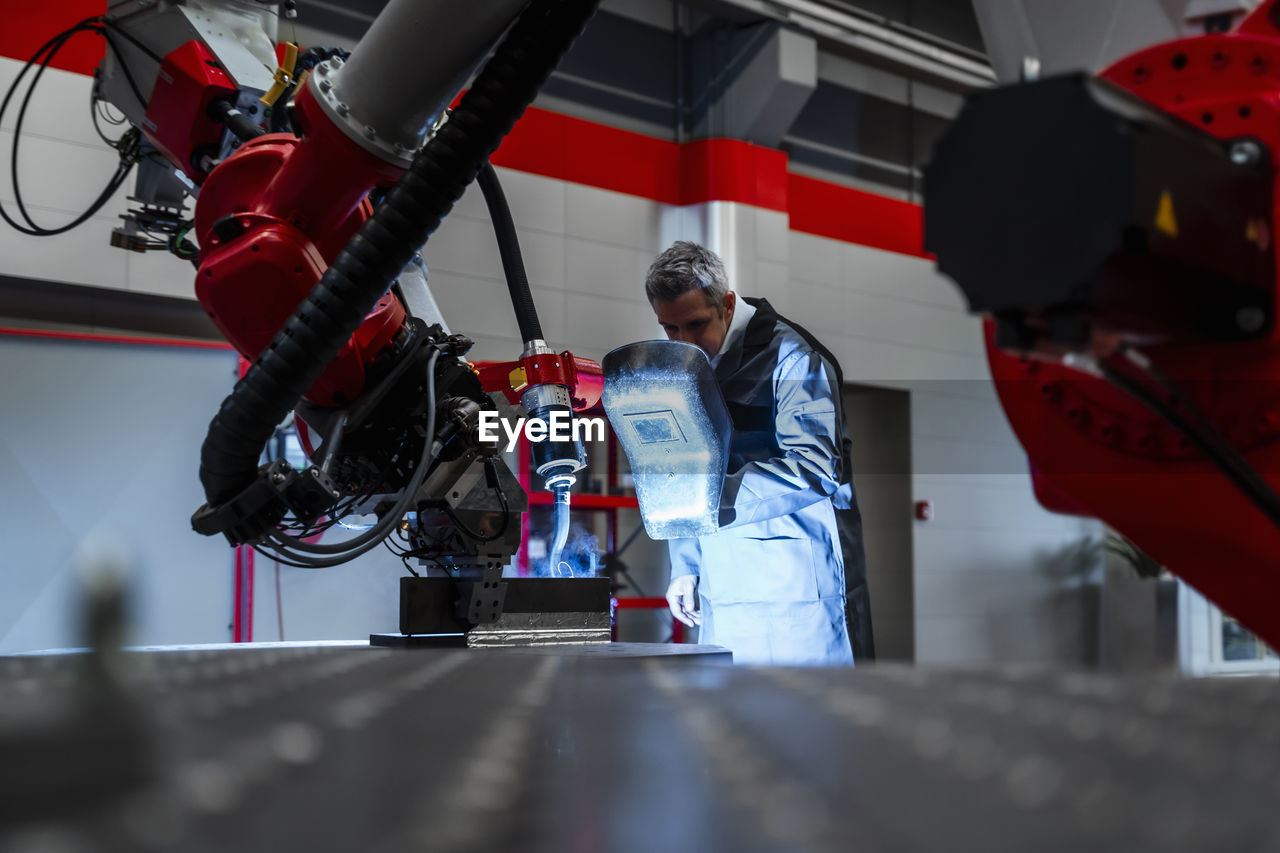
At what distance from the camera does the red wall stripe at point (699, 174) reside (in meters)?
5.71

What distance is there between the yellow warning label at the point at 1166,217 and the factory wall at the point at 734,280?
0.41m

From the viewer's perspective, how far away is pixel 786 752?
38 centimetres

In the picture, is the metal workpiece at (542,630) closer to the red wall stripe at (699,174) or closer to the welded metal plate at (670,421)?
the welded metal plate at (670,421)

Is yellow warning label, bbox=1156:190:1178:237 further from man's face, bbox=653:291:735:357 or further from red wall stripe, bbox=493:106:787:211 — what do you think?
red wall stripe, bbox=493:106:787:211

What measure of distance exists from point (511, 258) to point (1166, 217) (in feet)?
4.57

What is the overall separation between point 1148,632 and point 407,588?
5.80 metres

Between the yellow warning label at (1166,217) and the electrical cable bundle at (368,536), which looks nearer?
the yellow warning label at (1166,217)

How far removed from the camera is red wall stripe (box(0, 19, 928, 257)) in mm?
5715

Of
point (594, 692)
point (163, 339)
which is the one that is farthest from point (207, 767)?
point (163, 339)

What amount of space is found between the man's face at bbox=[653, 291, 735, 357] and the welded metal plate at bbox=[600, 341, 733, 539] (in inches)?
5.3

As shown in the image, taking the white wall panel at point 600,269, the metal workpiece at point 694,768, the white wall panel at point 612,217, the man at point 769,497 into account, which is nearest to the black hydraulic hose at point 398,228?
the man at point 769,497

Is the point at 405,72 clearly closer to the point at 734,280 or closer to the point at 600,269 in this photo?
the point at 734,280

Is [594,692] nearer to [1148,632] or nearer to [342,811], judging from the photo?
[342,811]

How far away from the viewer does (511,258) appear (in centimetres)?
180
